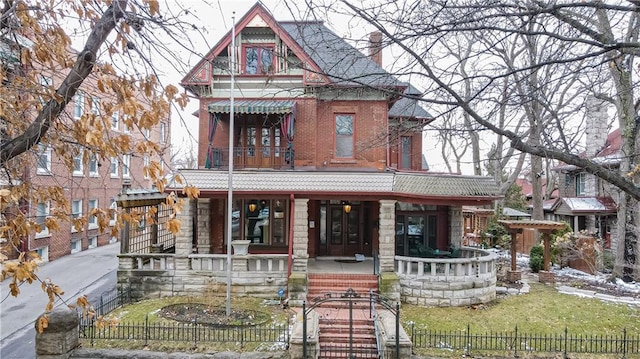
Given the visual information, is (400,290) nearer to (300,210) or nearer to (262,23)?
(300,210)

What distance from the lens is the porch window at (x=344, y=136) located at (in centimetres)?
1656

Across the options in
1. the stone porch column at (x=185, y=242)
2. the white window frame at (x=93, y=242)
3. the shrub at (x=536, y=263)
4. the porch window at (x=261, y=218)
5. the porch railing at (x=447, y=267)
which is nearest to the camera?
the porch railing at (x=447, y=267)

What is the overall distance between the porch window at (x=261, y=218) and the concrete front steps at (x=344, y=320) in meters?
3.67

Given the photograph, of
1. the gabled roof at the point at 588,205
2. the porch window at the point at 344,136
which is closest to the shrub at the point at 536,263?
the gabled roof at the point at 588,205

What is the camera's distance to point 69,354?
855 cm

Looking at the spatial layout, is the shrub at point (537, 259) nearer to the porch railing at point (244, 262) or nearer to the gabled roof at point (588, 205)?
the gabled roof at point (588, 205)

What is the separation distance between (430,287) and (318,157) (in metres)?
7.24

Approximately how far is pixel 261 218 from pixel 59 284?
869cm

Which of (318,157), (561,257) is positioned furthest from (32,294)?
(561,257)

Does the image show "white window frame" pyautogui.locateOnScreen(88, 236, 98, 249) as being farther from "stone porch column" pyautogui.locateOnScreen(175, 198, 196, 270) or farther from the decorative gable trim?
the decorative gable trim

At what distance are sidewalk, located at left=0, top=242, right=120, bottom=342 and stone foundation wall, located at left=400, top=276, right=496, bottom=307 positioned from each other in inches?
406

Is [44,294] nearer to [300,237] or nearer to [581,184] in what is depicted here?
[300,237]

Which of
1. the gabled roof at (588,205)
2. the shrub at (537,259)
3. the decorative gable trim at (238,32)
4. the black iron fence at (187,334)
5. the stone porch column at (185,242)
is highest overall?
the decorative gable trim at (238,32)

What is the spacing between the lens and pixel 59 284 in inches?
597
